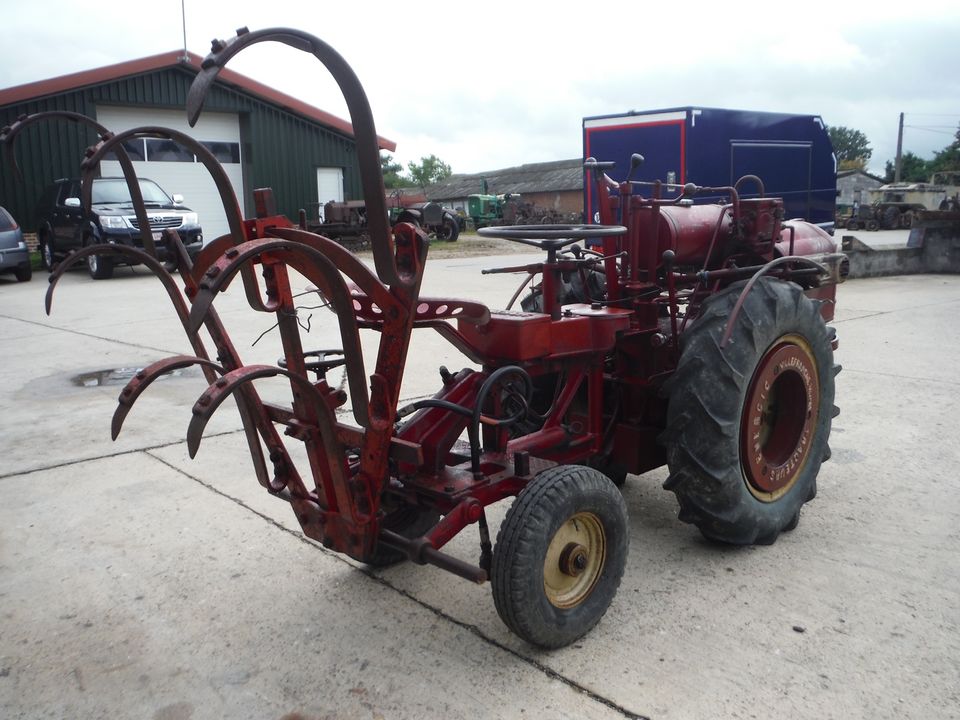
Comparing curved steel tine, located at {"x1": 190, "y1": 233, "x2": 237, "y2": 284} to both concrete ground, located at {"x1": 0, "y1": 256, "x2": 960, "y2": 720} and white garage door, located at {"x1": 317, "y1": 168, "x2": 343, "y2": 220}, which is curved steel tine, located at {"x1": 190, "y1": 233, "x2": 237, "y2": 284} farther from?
white garage door, located at {"x1": 317, "y1": 168, "x2": 343, "y2": 220}

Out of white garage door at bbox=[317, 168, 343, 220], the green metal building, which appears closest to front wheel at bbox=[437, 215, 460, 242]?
the green metal building

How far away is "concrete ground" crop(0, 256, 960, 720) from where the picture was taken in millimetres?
2703

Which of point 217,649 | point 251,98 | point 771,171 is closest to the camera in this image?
point 217,649

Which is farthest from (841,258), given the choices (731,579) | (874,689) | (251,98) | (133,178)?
(251,98)

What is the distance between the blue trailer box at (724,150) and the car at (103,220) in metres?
7.37

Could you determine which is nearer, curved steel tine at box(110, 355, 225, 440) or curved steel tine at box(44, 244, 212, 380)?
curved steel tine at box(110, 355, 225, 440)

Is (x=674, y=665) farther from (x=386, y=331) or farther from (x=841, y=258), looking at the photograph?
(x=841, y=258)

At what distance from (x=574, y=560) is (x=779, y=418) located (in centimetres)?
155

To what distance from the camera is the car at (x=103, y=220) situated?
48.7 ft

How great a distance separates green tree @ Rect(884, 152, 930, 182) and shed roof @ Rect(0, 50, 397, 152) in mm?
49522

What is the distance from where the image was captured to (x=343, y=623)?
319 centimetres

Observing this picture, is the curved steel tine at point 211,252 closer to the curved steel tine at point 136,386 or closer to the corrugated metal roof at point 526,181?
the curved steel tine at point 136,386

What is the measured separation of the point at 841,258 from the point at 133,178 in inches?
146

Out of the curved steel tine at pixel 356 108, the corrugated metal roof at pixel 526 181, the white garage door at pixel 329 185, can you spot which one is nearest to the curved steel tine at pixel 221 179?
the curved steel tine at pixel 356 108
